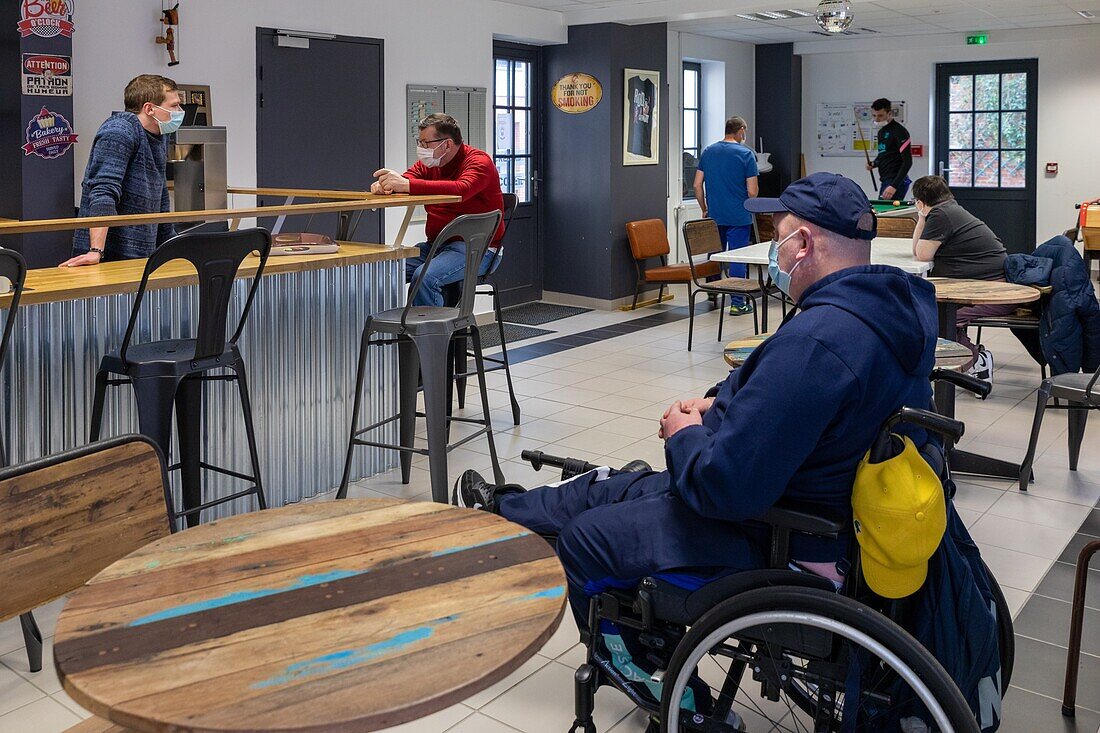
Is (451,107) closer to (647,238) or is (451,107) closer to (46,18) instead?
(647,238)

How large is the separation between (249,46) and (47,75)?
1528 mm

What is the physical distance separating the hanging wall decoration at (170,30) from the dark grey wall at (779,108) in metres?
7.68

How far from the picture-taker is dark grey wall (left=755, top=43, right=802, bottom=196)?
12.1m

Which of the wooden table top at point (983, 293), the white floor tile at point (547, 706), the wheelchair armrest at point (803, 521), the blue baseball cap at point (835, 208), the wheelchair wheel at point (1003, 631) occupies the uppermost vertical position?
the blue baseball cap at point (835, 208)

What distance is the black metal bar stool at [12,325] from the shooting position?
275cm

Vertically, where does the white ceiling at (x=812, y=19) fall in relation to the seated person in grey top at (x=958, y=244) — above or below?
above

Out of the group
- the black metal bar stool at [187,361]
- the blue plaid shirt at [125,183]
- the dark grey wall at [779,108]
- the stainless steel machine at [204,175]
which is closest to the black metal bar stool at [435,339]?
the black metal bar stool at [187,361]

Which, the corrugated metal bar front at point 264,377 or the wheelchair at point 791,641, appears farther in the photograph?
the corrugated metal bar front at point 264,377

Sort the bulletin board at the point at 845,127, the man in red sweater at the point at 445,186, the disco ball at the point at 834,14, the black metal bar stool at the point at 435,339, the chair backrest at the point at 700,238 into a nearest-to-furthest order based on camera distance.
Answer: the black metal bar stool at the point at 435,339 → the man in red sweater at the point at 445,186 → the disco ball at the point at 834,14 → the chair backrest at the point at 700,238 → the bulletin board at the point at 845,127

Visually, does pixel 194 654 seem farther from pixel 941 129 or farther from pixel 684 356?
pixel 941 129

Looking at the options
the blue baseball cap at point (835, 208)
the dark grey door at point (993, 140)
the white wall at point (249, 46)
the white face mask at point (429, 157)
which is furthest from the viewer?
the dark grey door at point (993, 140)

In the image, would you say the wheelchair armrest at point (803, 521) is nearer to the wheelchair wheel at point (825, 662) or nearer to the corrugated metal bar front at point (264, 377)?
the wheelchair wheel at point (825, 662)

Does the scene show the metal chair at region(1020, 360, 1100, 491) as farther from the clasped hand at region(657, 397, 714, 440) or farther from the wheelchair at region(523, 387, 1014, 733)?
the clasped hand at region(657, 397, 714, 440)

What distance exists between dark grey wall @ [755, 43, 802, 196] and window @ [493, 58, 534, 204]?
3.88m
